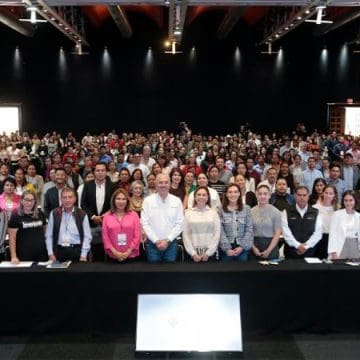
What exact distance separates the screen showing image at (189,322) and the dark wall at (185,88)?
A: 18844mm

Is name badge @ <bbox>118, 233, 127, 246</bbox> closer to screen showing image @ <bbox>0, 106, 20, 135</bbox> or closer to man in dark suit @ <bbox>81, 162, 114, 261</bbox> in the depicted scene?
man in dark suit @ <bbox>81, 162, 114, 261</bbox>

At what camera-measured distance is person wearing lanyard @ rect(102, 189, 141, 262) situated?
13.4 feet

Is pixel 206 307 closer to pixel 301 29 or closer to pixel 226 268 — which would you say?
pixel 226 268

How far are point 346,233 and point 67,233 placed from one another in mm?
2505

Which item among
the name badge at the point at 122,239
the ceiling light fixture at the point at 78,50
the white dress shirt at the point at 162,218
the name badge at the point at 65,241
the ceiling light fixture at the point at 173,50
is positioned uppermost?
the ceiling light fixture at the point at 173,50

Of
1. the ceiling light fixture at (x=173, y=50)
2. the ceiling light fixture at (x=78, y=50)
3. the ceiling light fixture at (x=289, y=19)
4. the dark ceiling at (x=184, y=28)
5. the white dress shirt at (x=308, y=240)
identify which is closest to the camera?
the white dress shirt at (x=308, y=240)

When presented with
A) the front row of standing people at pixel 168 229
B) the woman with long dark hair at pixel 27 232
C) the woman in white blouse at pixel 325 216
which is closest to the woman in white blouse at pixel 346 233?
the front row of standing people at pixel 168 229

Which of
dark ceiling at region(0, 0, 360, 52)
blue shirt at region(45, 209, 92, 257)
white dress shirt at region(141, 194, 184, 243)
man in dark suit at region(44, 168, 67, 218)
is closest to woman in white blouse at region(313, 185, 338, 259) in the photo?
white dress shirt at region(141, 194, 184, 243)

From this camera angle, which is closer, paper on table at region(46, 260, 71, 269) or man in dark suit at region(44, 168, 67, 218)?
paper on table at region(46, 260, 71, 269)

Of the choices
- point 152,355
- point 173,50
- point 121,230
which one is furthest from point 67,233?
point 173,50

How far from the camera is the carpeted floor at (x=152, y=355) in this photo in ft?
11.3

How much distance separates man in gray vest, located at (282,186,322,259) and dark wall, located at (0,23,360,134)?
58.0ft

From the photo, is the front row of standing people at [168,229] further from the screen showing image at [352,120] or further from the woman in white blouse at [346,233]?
the screen showing image at [352,120]

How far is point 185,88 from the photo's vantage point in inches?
859
